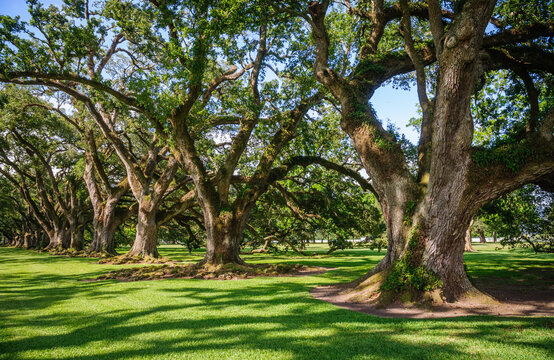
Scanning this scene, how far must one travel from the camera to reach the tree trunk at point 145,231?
1884cm

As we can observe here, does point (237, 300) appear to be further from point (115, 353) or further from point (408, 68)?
point (408, 68)

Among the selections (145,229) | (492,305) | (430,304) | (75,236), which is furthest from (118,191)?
(492,305)

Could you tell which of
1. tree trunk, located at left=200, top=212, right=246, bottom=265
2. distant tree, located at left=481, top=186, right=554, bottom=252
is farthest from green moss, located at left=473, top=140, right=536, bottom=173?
tree trunk, located at left=200, top=212, right=246, bottom=265

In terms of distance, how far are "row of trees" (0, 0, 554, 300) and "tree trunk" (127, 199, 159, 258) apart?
10 centimetres

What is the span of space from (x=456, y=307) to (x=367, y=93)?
6.30 metres

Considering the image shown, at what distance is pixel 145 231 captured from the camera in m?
19.1

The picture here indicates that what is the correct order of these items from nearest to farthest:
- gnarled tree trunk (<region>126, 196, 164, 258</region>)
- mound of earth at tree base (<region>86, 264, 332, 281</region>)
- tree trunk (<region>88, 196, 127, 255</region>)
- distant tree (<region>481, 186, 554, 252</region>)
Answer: mound of earth at tree base (<region>86, 264, 332, 281</region>)
distant tree (<region>481, 186, 554, 252</region>)
gnarled tree trunk (<region>126, 196, 164, 258</region>)
tree trunk (<region>88, 196, 127, 255</region>)

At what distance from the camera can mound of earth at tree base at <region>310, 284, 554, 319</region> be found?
215 inches

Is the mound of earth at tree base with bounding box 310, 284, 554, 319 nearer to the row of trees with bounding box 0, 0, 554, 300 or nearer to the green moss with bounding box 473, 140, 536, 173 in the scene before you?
the row of trees with bounding box 0, 0, 554, 300

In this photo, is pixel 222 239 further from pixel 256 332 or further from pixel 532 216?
pixel 532 216

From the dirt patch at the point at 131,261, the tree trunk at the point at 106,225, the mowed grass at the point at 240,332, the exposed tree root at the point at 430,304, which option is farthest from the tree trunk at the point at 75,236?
the exposed tree root at the point at 430,304

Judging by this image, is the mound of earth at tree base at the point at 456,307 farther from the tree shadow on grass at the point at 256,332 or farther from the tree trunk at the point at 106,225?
the tree trunk at the point at 106,225

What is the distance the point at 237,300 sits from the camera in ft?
23.3

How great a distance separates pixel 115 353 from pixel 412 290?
553 cm
